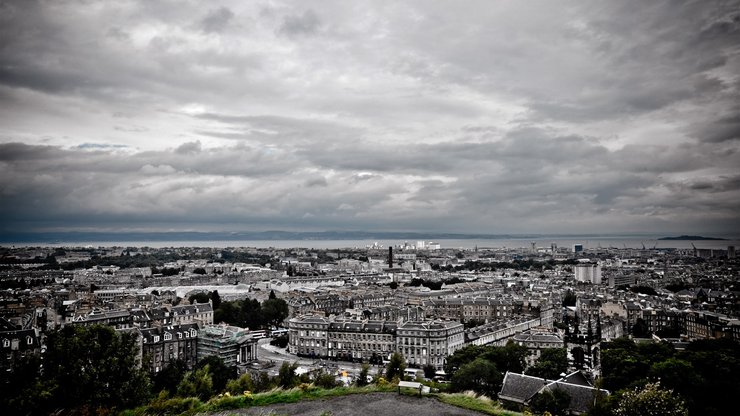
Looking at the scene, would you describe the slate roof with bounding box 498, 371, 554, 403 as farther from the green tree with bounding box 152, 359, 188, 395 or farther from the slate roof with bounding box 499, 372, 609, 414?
the green tree with bounding box 152, 359, 188, 395

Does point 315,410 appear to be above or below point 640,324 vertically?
above

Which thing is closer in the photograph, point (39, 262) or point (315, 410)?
point (315, 410)

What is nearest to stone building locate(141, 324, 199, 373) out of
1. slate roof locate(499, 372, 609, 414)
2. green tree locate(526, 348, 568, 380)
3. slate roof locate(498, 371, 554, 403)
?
slate roof locate(498, 371, 554, 403)

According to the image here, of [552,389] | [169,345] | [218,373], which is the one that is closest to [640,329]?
[552,389]

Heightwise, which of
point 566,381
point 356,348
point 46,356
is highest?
point 46,356

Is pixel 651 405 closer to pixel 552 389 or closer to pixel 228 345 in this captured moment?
pixel 552 389

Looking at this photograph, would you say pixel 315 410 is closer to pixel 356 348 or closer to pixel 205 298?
pixel 356 348

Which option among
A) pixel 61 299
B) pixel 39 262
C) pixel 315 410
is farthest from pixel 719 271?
pixel 39 262
